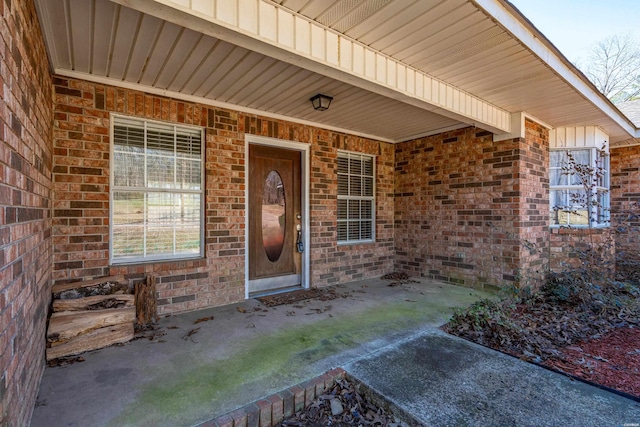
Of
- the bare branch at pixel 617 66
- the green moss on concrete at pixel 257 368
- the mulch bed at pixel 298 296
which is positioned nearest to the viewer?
the green moss on concrete at pixel 257 368

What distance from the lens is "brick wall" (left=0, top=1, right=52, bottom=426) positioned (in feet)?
4.69

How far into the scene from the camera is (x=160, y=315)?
3.75 m

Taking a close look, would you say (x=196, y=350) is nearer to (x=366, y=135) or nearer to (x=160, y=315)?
(x=160, y=315)

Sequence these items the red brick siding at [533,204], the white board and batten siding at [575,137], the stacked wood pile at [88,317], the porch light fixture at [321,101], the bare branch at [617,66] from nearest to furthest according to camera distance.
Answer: the stacked wood pile at [88,317] → the porch light fixture at [321,101] → the red brick siding at [533,204] → the white board and batten siding at [575,137] → the bare branch at [617,66]

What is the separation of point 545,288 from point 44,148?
6531mm

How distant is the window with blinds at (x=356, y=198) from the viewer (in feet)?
18.8

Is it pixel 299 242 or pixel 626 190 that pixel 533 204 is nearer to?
pixel 626 190

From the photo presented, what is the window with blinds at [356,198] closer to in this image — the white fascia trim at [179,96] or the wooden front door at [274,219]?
the white fascia trim at [179,96]

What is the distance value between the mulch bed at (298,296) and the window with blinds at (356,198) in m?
1.13

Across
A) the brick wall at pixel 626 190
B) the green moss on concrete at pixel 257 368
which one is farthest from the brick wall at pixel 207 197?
Answer: the brick wall at pixel 626 190

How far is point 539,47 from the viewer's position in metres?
3.01

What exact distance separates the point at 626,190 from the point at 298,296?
7235 millimetres

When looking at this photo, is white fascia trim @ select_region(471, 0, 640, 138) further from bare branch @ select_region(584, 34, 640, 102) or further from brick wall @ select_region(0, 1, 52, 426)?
bare branch @ select_region(584, 34, 640, 102)

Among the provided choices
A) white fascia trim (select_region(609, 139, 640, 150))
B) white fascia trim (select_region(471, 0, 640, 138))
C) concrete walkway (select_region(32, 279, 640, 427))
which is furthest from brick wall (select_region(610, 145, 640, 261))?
concrete walkway (select_region(32, 279, 640, 427))
